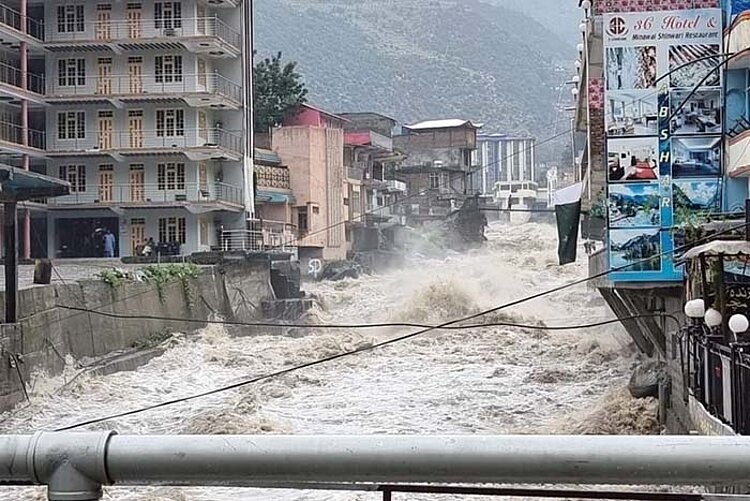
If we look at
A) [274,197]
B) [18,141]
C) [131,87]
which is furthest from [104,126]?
[274,197]

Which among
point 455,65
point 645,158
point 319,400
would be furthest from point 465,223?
point 455,65

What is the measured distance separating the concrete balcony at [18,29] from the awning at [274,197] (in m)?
10.4

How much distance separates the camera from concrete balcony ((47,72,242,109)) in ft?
118

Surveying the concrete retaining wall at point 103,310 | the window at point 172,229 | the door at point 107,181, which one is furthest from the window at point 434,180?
the door at point 107,181

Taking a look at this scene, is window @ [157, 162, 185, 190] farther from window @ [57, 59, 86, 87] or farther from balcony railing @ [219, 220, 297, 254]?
window @ [57, 59, 86, 87]

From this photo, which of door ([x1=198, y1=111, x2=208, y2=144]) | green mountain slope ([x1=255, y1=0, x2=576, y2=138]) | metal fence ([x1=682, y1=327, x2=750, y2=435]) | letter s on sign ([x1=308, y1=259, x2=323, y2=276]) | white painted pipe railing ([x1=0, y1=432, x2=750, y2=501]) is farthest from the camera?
green mountain slope ([x1=255, y1=0, x2=576, y2=138])

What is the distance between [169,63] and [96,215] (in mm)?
6327

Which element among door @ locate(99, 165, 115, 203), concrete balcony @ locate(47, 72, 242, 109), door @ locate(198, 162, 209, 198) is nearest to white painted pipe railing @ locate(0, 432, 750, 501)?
concrete balcony @ locate(47, 72, 242, 109)

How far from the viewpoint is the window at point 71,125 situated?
121ft

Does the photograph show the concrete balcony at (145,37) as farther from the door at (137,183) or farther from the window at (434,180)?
the window at (434,180)

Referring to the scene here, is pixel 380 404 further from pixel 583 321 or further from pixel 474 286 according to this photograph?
pixel 474 286

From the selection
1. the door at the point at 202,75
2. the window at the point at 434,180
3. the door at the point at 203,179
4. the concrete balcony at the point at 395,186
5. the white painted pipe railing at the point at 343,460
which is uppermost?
the door at the point at 202,75

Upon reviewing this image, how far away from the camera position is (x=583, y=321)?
35688mm

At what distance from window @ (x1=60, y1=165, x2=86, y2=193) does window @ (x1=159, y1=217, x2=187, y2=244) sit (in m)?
3.12
